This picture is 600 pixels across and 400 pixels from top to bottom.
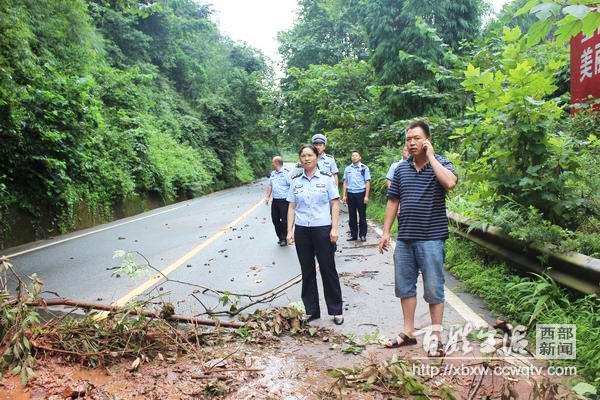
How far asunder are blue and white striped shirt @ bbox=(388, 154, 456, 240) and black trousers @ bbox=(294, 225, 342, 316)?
1009 mm

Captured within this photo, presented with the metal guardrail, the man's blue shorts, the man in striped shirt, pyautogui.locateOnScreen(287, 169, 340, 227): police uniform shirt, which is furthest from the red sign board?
the man's blue shorts

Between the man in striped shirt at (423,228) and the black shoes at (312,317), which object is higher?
the man in striped shirt at (423,228)

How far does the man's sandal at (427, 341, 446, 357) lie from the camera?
3.81 meters

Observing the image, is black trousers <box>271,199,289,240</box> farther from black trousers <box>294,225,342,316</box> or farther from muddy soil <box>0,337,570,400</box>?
muddy soil <box>0,337,570,400</box>

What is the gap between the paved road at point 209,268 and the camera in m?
5.21

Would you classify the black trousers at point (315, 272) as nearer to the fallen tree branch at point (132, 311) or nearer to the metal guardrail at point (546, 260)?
the fallen tree branch at point (132, 311)

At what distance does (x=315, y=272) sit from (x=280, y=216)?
16.2 ft

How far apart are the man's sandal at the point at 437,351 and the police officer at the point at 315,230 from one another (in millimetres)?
1086

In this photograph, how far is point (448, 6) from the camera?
13.8m

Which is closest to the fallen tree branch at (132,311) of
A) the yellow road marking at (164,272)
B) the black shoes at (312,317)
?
the yellow road marking at (164,272)

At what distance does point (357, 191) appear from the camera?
979cm

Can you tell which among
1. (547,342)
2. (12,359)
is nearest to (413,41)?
(547,342)

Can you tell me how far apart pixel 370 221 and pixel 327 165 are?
610cm

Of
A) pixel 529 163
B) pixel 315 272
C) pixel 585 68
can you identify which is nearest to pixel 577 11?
pixel 315 272
